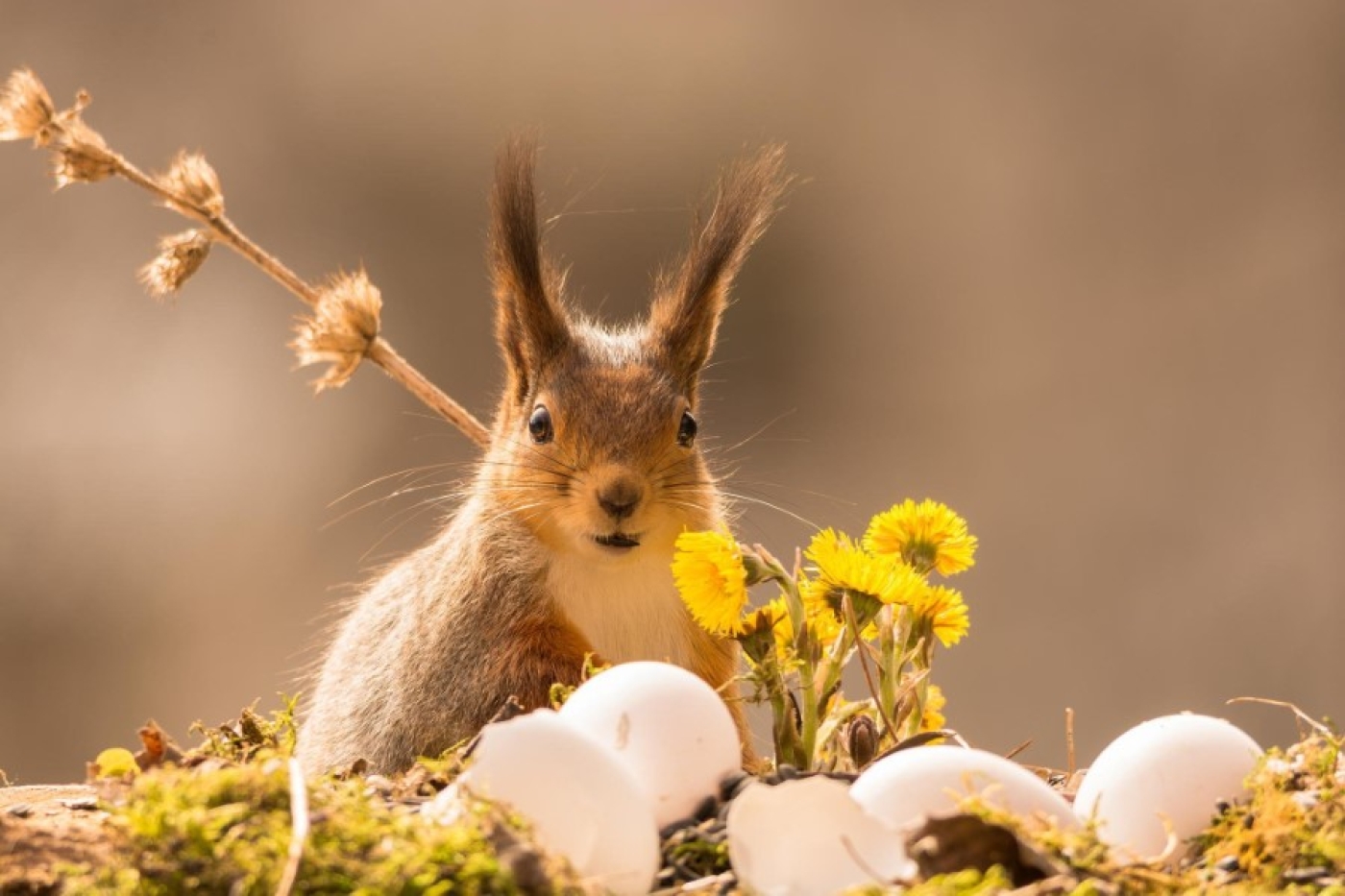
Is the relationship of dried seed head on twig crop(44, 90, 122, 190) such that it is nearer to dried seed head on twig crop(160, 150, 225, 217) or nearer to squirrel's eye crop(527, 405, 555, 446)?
dried seed head on twig crop(160, 150, 225, 217)

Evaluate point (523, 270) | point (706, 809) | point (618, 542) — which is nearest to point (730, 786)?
point (706, 809)

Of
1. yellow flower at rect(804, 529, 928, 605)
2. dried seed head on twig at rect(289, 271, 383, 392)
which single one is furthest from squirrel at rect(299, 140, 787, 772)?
yellow flower at rect(804, 529, 928, 605)

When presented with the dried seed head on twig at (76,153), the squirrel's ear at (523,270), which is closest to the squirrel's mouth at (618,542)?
the squirrel's ear at (523,270)

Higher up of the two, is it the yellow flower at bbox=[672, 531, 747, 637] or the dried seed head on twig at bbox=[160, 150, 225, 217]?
the dried seed head on twig at bbox=[160, 150, 225, 217]

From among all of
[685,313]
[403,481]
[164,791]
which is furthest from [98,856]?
[403,481]

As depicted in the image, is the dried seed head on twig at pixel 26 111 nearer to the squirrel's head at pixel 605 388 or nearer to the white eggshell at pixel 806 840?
the squirrel's head at pixel 605 388

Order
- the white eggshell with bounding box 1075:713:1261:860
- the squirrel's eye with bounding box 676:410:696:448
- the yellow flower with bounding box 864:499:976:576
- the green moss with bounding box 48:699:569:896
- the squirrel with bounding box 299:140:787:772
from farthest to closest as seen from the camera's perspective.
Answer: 1. the squirrel's eye with bounding box 676:410:696:448
2. the squirrel with bounding box 299:140:787:772
3. the yellow flower with bounding box 864:499:976:576
4. the white eggshell with bounding box 1075:713:1261:860
5. the green moss with bounding box 48:699:569:896

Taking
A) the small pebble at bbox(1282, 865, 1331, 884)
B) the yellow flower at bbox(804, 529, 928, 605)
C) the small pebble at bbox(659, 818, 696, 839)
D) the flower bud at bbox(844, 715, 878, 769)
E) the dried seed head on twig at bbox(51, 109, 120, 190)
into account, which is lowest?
the small pebble at bbox(1282, 865, 1331, 884)
